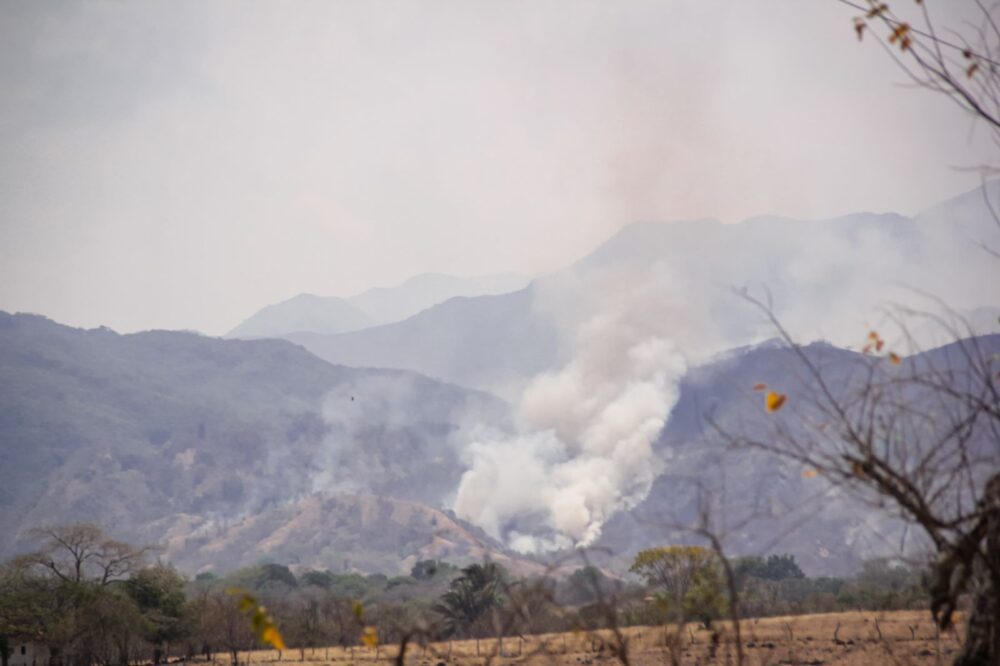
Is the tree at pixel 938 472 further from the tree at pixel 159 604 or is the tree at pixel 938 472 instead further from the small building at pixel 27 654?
the small building at pixel 27 654

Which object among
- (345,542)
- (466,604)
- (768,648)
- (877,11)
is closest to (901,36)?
(877,11)

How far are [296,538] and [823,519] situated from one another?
344 feet

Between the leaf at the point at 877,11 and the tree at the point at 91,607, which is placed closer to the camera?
the leaf at the point at 877,11

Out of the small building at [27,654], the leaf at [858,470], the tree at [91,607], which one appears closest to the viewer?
the leaf at [858,470]

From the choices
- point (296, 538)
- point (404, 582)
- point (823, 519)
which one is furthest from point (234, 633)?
point (823, 519)

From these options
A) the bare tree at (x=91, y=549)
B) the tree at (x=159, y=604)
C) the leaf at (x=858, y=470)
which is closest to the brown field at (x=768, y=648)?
the tree at (x=159, y=604)

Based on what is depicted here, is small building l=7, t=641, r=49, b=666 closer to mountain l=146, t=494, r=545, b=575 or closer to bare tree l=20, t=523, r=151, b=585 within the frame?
bare tree l=20, t=523, r=151, b=585

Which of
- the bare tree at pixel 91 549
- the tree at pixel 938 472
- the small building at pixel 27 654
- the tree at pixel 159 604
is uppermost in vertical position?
the bare tree at pixel 91 549

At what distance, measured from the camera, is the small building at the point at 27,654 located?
41062 mm

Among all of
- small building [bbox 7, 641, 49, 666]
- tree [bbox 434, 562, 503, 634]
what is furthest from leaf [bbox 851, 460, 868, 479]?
tree [bbox 434, 562, 503, 634]

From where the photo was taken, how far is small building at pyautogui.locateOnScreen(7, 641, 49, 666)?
41062mm

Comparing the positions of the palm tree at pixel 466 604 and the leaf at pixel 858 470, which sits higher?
the leaf at pixel 858 470

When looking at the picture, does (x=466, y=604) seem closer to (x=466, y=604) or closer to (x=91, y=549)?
(x=466, y=604)

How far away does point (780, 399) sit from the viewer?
496 centimetres
